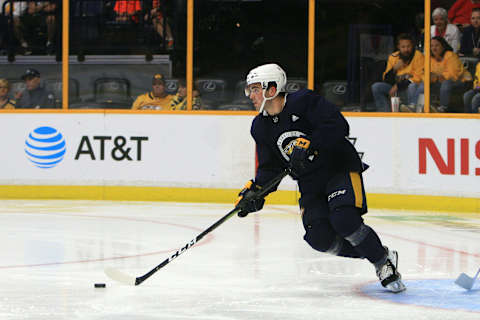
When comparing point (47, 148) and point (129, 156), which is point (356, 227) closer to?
point (129, 156)

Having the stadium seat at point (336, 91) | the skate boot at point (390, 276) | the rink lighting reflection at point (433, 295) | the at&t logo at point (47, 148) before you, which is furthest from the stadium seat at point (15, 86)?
the skate boot at point (390, 276)

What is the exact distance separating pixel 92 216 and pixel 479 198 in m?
3.30

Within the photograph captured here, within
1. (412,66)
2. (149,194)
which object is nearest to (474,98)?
(412,66)

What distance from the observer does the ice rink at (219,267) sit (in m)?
4.21

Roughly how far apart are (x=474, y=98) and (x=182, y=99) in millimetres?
2749

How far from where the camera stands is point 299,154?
14.5 feet

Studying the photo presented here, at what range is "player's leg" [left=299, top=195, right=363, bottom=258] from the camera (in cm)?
461

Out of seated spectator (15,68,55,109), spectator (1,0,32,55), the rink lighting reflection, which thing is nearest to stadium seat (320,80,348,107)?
seated spectator (15,68,55,109)

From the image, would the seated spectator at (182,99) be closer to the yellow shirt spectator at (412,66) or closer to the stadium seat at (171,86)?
the stadium seat at (171,86)

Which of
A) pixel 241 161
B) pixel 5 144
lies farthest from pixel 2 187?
pixel 241 161

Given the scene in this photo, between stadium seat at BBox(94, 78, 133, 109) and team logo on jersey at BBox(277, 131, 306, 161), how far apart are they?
16.6 feet

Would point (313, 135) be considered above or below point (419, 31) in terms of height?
below

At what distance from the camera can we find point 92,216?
8.05 meters

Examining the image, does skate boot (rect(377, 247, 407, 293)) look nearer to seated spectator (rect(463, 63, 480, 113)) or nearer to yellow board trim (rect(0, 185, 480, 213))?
yellow board trim (rect(0, 185, 480, 213))
